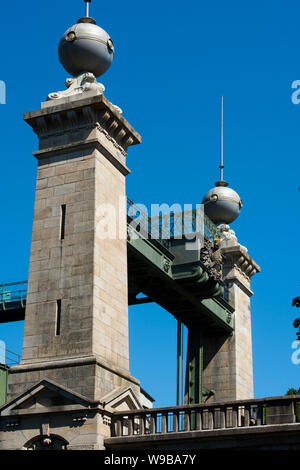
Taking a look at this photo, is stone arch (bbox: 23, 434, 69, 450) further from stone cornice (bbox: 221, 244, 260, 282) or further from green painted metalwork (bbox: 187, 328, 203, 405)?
stone cornice (bbox: 221, 244, 260, 282)

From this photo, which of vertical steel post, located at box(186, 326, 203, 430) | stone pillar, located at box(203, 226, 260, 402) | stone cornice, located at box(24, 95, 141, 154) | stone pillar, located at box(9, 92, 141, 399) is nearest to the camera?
stone pillar, located at box(9, 92, 141, 399)

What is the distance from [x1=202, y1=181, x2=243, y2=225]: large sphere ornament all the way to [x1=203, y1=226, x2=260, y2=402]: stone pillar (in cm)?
84

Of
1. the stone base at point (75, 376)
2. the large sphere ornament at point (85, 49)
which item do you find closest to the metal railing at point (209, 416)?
the stone base at point (75, 376)

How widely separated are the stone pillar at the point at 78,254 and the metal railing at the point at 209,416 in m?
1.58

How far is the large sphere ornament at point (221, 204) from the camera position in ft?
176

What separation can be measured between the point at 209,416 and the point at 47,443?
632 cm

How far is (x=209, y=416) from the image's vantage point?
30.3 metres

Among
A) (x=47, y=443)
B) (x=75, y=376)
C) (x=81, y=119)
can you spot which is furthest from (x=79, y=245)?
(x=47, y=443)

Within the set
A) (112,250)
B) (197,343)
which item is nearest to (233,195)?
(197,343)

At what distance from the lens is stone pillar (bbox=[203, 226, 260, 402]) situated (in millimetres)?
51916

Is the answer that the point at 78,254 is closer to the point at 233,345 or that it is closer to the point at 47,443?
the point at 47,443

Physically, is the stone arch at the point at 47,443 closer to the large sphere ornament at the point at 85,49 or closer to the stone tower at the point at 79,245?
the stone tower at the point at 79,245

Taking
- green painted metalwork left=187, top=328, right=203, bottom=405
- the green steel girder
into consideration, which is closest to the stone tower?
the green steel girder

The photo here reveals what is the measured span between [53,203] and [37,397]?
845 centimetres
